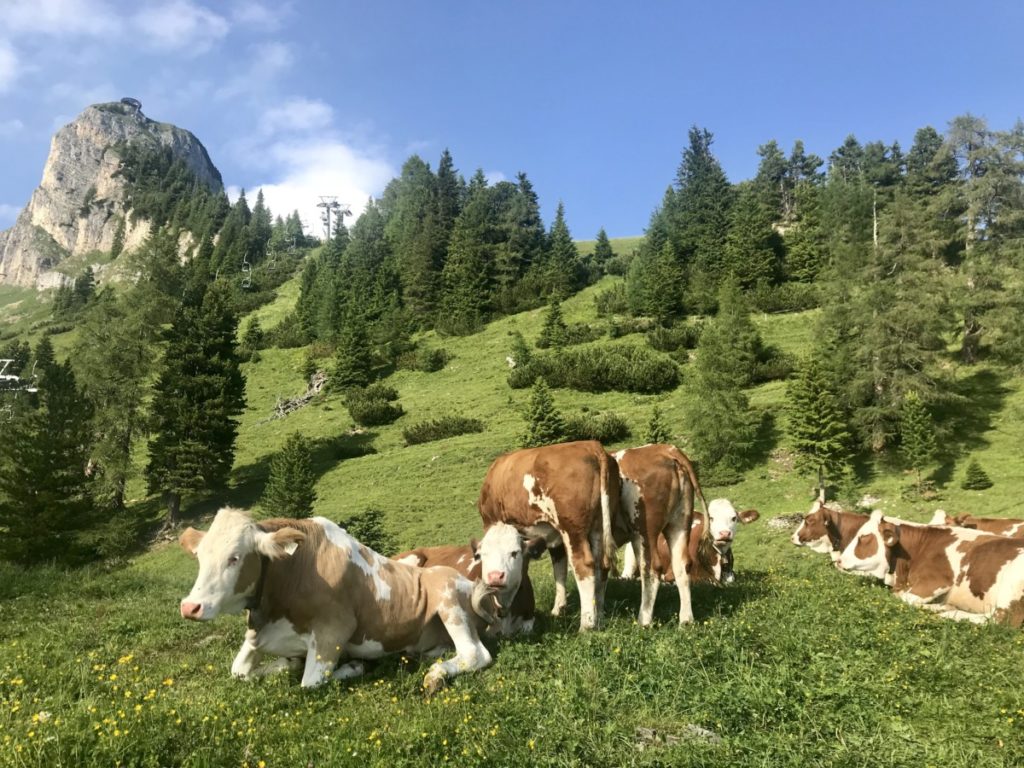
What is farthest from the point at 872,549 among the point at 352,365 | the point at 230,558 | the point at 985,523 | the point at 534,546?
the point at 352,365

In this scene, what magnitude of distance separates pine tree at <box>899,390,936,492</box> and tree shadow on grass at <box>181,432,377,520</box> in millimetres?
27848

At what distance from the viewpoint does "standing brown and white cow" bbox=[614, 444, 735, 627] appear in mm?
7742

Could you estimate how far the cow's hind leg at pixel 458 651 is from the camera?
526 centimetres

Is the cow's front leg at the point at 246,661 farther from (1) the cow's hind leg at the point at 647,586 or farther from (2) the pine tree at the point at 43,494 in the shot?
(2) the pine tree at the point at 43,494

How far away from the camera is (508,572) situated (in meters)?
6.58

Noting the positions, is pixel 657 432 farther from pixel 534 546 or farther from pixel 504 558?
pixel 504 558

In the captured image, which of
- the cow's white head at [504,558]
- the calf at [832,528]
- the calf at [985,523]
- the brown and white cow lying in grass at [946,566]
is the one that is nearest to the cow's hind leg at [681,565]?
the cow's white head at [504,558]

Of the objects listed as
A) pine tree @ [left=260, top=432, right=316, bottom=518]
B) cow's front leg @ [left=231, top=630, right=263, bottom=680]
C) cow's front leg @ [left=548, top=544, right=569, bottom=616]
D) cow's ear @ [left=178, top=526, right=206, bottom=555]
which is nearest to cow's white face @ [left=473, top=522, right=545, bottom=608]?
cow's front leg @ [left=548, top=544, right=569, bottom=616]

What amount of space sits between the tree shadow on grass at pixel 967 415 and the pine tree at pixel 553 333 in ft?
89.0

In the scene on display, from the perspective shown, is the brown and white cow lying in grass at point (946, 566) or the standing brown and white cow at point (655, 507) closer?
the standing brown and white cow at point (655, 507)

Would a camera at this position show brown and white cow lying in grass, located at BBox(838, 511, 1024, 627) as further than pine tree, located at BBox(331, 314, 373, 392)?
No

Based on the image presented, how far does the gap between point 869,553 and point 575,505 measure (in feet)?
Answer: 21.8

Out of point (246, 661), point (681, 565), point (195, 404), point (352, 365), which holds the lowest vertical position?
point (681, 565)

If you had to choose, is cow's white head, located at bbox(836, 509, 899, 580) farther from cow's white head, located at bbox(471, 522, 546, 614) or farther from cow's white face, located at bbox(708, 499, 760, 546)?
cow's white head, located at bbox(471, 522, 546, 614)
